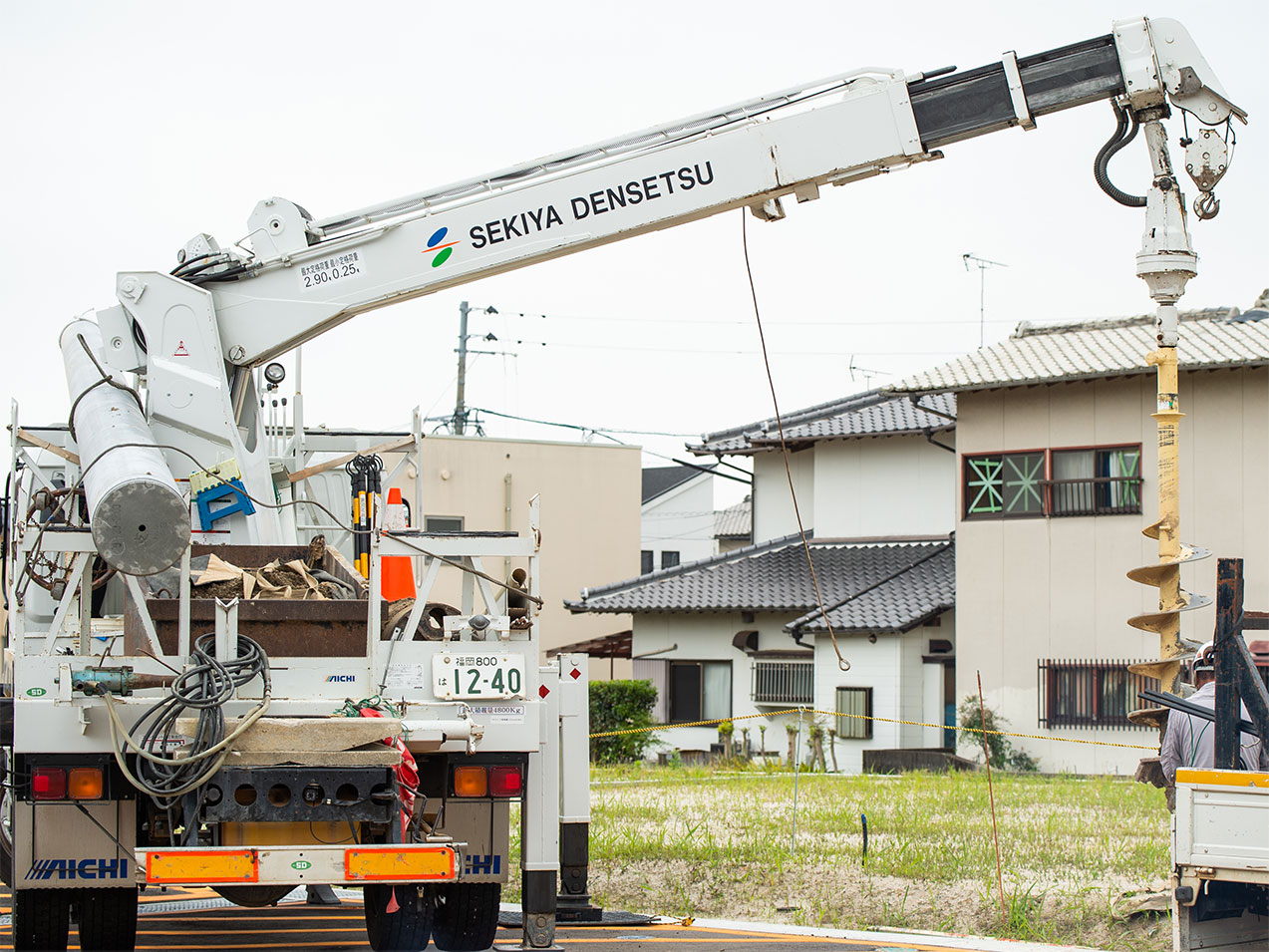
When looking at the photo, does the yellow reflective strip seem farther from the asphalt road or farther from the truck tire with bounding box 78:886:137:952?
the truck tire with bounding box 78:886:137:952

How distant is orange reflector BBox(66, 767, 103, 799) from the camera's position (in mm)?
7391

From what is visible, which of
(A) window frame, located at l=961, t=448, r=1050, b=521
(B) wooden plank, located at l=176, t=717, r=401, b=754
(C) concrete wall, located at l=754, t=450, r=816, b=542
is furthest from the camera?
(C) concrete wall, located at l=754, t=450, r=816, b=542

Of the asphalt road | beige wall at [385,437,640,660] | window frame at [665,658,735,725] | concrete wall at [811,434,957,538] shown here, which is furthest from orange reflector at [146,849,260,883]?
beige wall at [385,437,640,660]

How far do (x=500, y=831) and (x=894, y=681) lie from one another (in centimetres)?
2035

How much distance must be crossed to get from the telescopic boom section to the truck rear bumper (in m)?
4.22

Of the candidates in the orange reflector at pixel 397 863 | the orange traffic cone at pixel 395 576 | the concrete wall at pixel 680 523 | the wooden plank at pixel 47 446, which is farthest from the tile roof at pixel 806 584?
the concrete wall at pixel 680 523

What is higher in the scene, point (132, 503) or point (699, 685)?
point (132, 503)

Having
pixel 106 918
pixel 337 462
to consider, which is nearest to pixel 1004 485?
pixel 337 462

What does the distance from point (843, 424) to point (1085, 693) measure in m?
7.91

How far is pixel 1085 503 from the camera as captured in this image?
25797 mm

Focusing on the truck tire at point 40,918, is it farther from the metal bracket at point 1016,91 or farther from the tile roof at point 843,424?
the tile roof at point 843,424

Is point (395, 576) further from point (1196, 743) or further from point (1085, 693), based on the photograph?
point (1085, 693)

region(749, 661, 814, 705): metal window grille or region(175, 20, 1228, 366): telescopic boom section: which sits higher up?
region(175, 20, 1228, 366): telescopic boom section

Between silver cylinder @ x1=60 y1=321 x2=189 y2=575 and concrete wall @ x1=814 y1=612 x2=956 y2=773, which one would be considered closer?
silver cylinder @ x1=60 y1=321 x2=189 y2=575
